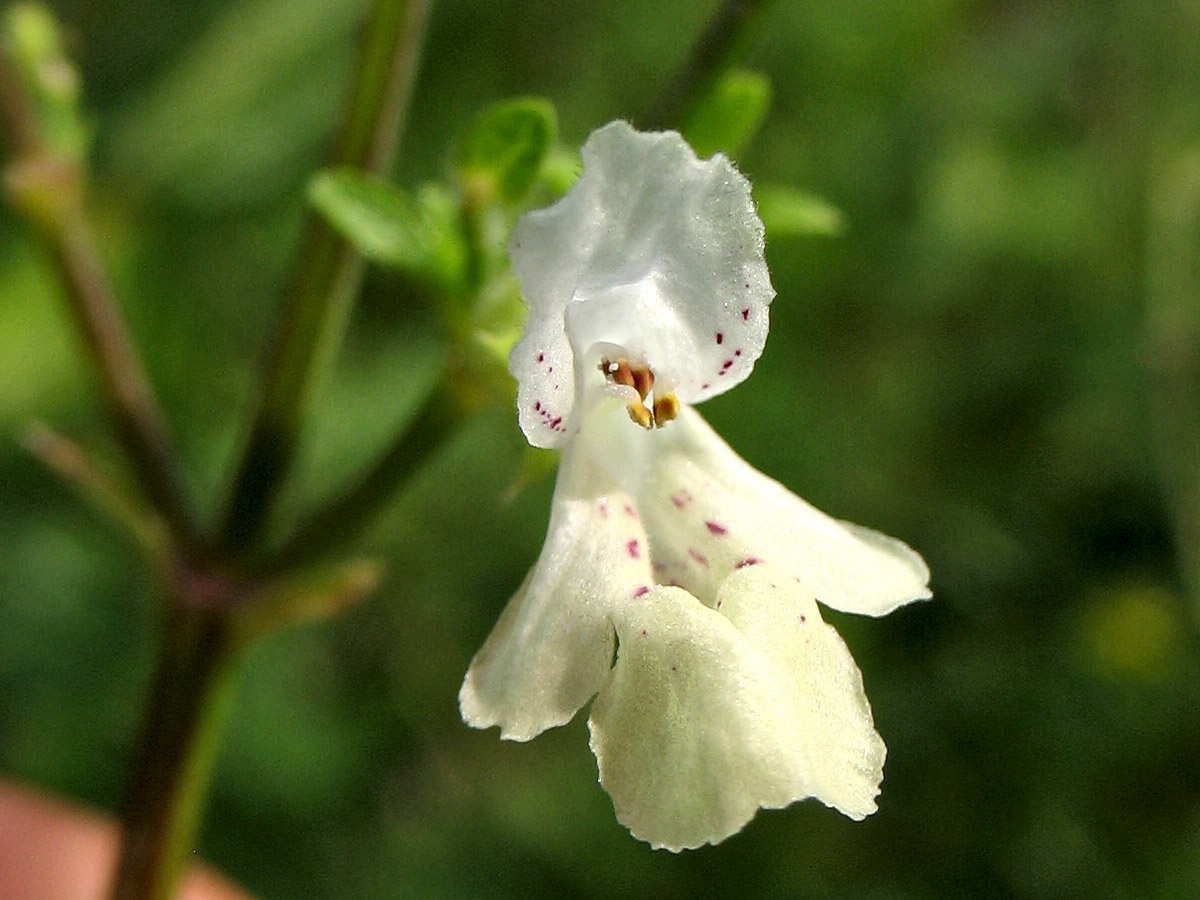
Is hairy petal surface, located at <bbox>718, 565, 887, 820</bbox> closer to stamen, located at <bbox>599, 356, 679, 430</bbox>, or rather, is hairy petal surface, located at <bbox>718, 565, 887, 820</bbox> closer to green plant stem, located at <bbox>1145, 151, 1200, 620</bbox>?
stamen, located at <bbox>599, 356, 679, 430</bbox>

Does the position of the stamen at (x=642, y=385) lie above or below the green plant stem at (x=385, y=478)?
above

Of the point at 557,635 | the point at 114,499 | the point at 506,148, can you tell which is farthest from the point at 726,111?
the point at 114,499

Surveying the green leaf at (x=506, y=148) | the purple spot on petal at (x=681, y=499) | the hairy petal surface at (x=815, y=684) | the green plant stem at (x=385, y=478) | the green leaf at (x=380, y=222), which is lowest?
the green plant stem at (x=385, y=478)

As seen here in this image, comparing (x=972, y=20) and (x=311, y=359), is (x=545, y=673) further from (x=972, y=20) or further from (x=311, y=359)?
(x=972, y=20)

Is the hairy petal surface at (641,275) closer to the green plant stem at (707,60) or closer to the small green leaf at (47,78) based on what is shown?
the green plant stem at (707,60)

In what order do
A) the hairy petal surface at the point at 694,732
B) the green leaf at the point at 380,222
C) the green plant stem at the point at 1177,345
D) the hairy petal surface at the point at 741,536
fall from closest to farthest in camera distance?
the hairy petal surface at the point at 694,732 < the hairy petal surface at the point at 741,536 < the green leaf at the point at 380,222 < the green plant stem at the point at 1177,345

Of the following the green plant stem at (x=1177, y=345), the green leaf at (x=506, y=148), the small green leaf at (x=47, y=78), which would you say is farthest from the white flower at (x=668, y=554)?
the green plant stem at (x=1177, y=345)

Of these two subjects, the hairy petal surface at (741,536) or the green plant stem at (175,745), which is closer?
the hairy petal surface at (741,536)
